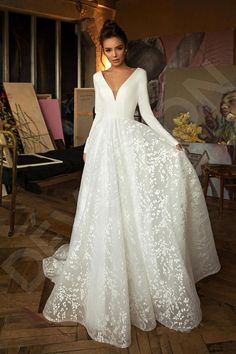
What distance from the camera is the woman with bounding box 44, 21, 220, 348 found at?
1.98 metres

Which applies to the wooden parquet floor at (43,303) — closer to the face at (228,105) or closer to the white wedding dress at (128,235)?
the white wedding dress at (128,235)

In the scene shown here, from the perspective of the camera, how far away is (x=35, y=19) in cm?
529

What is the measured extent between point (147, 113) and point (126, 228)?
64 cm

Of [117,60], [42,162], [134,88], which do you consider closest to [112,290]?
[134,88]

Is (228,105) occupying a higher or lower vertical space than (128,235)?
higher

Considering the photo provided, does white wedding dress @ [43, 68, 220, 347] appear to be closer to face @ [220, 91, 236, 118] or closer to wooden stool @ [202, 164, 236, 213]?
wooden stool @ [202, 164, 236, 213]

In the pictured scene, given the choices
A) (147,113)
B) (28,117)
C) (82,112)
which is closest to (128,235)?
(147,113)

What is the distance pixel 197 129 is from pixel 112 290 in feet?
10.3

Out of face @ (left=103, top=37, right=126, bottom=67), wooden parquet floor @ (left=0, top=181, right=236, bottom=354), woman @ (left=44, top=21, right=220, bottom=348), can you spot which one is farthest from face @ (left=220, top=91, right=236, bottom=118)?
face @ (left=103, top=37, right=126, bottom=67)

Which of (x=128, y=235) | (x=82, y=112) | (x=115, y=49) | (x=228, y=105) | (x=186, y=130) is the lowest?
(x=128, y=235)

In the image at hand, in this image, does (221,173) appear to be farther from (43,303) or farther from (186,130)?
(43,303)

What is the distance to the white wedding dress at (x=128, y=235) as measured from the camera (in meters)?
1.98

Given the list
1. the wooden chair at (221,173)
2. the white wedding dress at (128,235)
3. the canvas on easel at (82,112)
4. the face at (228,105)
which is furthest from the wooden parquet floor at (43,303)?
the canvas on easel at (82,112)

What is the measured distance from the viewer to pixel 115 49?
2152mm
